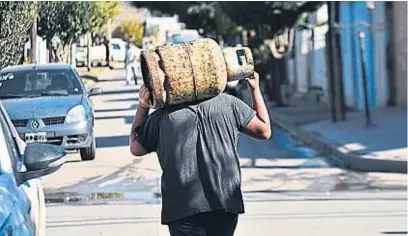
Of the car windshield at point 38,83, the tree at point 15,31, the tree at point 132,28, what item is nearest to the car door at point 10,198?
the car windshield at point 38,83

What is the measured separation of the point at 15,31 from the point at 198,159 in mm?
6200

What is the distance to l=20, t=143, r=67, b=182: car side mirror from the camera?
15.1 feet

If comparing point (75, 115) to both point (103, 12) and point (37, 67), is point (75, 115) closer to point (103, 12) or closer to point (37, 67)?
point (37, 67)

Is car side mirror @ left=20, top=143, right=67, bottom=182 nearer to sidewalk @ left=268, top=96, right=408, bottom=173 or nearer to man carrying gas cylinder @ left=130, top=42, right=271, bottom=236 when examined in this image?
man carrying gas cylinder @ left=130, top=42, right=271, bottom=236

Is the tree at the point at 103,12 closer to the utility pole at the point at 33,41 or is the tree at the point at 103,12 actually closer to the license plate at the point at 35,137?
the utility pole at the point at 33,41

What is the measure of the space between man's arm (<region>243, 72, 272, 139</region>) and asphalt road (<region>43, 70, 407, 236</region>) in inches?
139

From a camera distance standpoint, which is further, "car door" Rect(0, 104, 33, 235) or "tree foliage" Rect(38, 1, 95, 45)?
"tree foliage" Rect(38, 1, 95, 45)

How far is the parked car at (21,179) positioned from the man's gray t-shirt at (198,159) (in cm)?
56

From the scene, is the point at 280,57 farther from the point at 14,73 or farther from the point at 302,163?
the point at 14,73

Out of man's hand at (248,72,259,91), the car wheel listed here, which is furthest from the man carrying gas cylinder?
the car wheel

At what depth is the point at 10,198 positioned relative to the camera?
4.07m

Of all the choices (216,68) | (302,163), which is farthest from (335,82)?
(216,68)

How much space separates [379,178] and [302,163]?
2.16 metres

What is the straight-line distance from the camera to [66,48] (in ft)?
34.9
